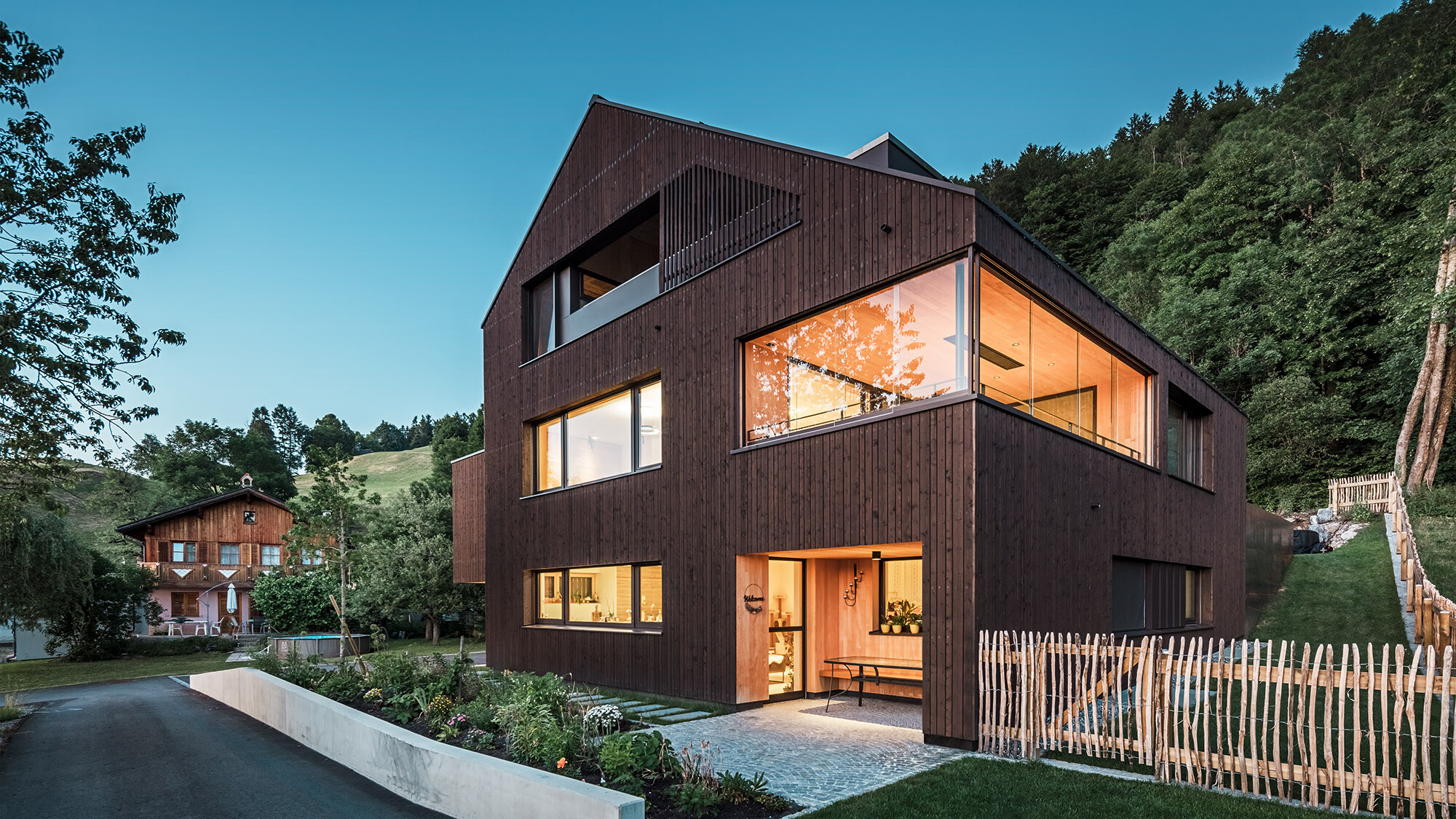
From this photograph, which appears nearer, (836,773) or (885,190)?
(836,773)

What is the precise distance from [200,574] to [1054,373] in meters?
38.6

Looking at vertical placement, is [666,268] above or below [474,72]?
below

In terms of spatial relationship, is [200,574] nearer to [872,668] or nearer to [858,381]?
[872,668]

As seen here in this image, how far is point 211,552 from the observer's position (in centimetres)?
3725

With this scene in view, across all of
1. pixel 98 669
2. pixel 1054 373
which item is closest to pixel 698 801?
pixel 1054 373

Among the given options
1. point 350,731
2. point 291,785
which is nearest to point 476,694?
point 350,731

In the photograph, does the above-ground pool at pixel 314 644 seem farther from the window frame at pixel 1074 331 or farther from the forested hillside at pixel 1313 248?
the forested hillside at pixel 1313 248

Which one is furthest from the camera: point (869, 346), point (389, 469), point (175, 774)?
point (389, 469)

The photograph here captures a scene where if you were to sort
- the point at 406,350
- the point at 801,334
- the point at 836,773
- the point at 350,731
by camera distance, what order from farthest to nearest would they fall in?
the point at 406,350, the point at 801,334, the point at 350,731, the point at 836,773

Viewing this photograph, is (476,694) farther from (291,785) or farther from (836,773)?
(836,773)

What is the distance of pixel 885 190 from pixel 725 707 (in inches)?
277

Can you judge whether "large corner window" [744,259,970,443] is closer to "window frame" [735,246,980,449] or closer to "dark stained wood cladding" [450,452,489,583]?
"window frame" [735,246,980,449]

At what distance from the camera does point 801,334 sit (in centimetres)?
1048

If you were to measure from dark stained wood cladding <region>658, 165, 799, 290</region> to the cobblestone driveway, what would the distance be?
638 centimetres
